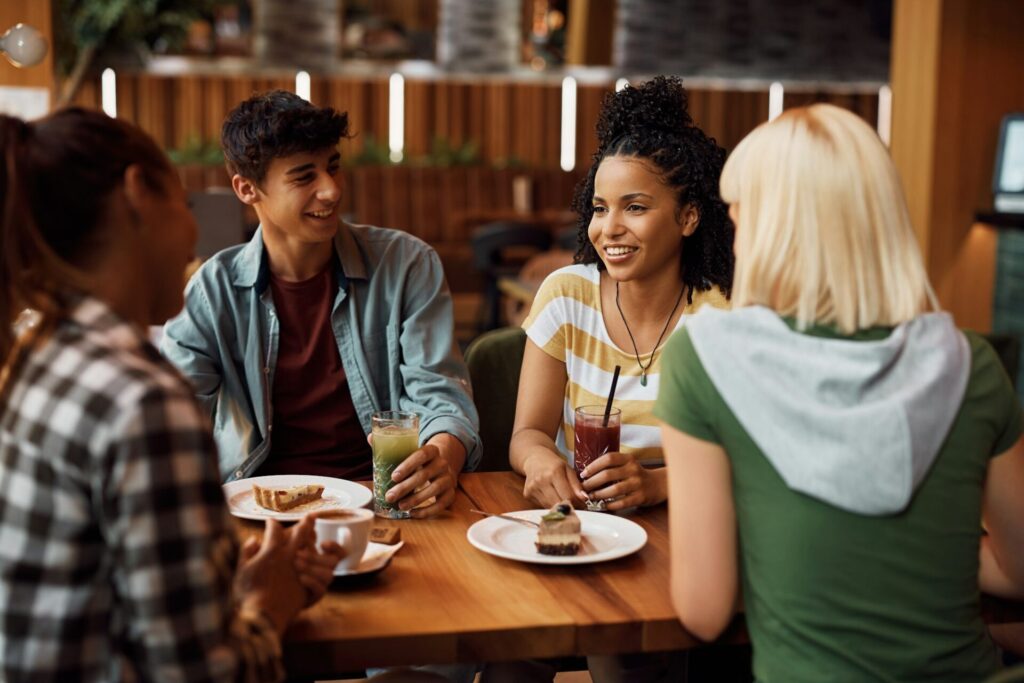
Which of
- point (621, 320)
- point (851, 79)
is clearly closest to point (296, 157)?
point (621, 320)

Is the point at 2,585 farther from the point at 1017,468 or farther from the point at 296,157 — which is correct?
the point at 296,157

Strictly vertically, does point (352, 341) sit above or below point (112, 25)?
below

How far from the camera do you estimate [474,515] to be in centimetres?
182

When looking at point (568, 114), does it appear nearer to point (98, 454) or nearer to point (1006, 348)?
point (1006, 348)

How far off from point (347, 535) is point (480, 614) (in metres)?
0.20

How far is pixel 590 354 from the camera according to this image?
7.34 ft

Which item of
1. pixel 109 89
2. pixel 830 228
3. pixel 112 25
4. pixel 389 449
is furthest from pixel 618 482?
pixel 109 89

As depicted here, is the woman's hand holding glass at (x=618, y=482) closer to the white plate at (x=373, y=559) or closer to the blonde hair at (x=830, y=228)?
the white plate at (x=373, y=559)

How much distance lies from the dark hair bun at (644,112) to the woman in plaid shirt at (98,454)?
126cm

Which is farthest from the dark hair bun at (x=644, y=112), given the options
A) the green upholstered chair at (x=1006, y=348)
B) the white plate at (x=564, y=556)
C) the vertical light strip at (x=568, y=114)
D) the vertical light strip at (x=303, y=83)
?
the vertical light strip at (x=568, y=114)

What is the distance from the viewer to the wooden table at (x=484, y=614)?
134 centimetres

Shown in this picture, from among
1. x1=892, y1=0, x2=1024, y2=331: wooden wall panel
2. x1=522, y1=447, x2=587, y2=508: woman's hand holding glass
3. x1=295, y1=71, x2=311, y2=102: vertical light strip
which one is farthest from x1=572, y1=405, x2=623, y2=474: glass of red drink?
x1=295, y1=71, x2=311, y2=102: vertical light strip

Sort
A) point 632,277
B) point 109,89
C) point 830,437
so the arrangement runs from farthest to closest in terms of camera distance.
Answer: point 109,89
point 632,277
point 830,437

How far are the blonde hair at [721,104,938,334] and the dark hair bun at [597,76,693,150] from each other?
37.4 inches
